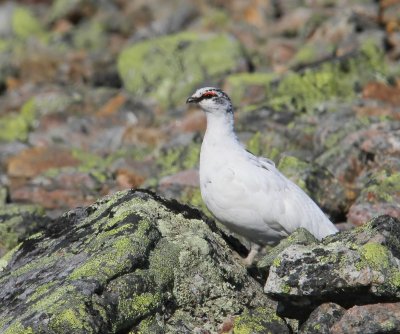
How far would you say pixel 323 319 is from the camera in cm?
640

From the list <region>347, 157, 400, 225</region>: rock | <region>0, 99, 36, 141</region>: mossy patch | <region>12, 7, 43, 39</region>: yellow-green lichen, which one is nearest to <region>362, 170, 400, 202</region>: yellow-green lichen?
<region>347, 157, 400, 225</region>: rock

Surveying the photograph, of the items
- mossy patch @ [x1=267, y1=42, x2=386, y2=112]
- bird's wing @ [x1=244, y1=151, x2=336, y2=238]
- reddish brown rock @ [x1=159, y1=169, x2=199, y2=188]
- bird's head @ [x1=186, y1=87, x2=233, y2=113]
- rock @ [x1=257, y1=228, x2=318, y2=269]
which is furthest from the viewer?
mossy patch @ [x1=267, y1=42, x2=386, y2=112]

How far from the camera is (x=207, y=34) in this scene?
22.7 m

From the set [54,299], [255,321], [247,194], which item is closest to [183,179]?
[247,194]

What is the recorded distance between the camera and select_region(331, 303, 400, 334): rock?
20.2ft

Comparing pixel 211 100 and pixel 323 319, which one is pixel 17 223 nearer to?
pixel 211 100

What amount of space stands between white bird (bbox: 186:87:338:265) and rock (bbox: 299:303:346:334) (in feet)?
4.99

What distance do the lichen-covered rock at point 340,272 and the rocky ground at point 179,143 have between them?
14mm

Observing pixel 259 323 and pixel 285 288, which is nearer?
pixel 285 288

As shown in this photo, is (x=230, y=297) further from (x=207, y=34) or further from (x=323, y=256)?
(x=207, y=34)

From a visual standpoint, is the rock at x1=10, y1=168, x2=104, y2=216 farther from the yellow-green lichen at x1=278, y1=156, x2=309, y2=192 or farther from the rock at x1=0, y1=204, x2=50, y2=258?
the yellow-green lichen at x1=278, y1=156, x2=309, y2=192

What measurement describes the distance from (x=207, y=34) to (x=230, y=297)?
16368 millimetres

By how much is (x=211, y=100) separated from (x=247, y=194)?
1.33m

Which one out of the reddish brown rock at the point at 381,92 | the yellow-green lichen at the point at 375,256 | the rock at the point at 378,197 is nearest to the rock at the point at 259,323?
the yellow-green lichen at the point at 375,256
